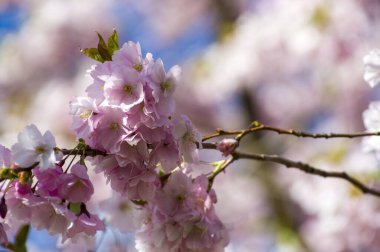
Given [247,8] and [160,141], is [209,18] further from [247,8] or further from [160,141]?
[160,141]

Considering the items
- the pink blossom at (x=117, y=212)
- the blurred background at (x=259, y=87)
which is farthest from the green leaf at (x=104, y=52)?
the blurred background at (x=259, y=87)

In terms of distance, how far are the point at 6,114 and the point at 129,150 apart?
3.54 metres

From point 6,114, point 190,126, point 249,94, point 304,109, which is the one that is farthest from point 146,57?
point 304,109

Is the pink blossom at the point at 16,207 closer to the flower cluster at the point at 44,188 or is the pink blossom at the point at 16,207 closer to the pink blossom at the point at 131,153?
the flower cluster at the point at 44,188

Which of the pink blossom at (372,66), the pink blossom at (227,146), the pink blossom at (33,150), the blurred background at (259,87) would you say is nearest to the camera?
the pink blossom at (33,150)

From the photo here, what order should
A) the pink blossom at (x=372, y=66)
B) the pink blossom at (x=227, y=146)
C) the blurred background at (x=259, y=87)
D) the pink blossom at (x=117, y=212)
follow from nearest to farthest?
the pink blossom at (x=227, y=146) < the pink blossom at (x=372, y=66) < the pink blossom at (x=117, y=212) < the blurred background at (x=259, y=87)

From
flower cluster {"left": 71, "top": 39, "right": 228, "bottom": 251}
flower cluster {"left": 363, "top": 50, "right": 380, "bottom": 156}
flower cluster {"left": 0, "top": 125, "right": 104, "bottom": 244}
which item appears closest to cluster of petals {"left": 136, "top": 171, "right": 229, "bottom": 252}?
flower cluster {"left": 71, "top": 39, "right": 228, "bottom": 251}

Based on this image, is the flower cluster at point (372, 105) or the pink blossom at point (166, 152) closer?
the pink blossom at point (166, 152)

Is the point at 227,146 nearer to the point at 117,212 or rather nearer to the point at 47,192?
the point at 47,192

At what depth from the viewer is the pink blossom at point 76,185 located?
2.64ft

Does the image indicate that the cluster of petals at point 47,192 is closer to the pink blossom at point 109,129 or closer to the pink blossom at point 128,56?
the pink blossom at point 109,129

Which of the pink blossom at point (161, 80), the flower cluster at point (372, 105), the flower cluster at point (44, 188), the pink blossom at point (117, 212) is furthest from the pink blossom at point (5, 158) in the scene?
the flower cluster at point (372, 105)

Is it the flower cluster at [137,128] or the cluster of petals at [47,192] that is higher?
the flower cluster at [137,128]

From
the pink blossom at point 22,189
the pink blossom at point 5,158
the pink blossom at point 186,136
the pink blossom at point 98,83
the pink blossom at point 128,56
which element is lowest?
the pink blossom at point 22,189
